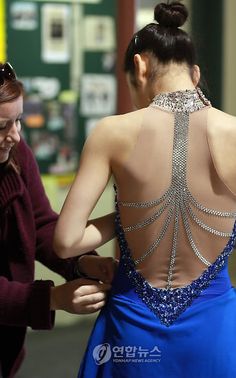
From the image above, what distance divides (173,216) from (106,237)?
0.23 meters

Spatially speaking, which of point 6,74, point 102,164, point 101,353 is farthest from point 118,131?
point 101,353

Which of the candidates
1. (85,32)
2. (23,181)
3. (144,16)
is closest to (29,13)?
(85,32)

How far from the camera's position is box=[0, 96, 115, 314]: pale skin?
2.06m

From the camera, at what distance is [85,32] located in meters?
4.95

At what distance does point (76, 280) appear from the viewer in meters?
2.11

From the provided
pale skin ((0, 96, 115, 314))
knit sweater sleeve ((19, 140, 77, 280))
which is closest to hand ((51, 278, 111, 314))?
pale skin ((0, 96, 115, 314))

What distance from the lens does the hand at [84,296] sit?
2.05 meters

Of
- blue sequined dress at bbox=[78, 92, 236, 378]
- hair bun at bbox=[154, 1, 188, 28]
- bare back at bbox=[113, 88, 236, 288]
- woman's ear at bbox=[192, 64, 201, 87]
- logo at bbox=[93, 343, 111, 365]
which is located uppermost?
hair bun at bbox=[154, 1, 188, 28]

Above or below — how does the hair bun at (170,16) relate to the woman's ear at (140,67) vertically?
above

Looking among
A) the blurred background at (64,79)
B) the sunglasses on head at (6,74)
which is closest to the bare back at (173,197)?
the sunglasses on head at (6,74)

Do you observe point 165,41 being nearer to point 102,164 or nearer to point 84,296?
point 102,164

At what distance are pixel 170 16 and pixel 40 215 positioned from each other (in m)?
0.81

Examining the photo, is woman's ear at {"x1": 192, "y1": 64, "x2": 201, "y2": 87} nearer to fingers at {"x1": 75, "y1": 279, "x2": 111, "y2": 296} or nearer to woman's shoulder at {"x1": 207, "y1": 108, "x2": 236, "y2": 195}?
woman's shoulder at {"x1": 207, "y1": 108, "x2": 236, "y2": 195}

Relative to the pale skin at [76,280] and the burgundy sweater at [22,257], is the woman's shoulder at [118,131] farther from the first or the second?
the burgundy sweater at [22,257]
